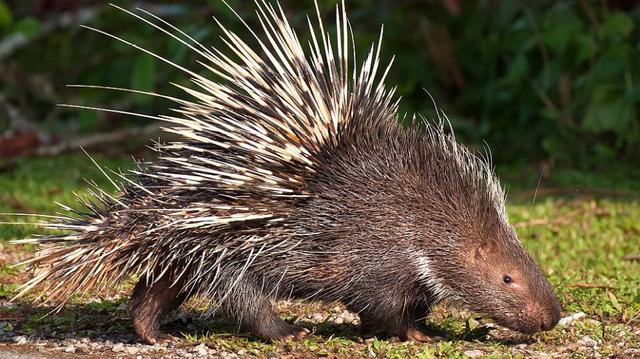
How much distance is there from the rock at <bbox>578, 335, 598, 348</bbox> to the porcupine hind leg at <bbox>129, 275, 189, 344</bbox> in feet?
6.22

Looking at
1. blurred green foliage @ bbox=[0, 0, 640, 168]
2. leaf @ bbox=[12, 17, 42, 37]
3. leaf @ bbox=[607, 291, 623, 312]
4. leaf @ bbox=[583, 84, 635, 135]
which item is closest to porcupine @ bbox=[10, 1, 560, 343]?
leaf @ bbox=[607, 291, 623, 312]

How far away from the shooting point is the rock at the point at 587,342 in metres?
5.13

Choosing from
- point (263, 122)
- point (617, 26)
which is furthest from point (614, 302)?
point (617, 26)

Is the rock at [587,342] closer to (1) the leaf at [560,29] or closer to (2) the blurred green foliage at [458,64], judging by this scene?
(2) the blurred green foliage at [458,64]

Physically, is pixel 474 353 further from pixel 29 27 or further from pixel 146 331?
pixel 29 27

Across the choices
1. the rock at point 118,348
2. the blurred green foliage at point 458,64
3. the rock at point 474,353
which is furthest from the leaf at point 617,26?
the rock at point 118,348

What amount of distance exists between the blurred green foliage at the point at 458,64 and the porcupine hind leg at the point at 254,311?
15.9ft

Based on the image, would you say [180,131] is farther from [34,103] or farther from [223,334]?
[34,103]

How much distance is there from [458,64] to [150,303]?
20.6 feet

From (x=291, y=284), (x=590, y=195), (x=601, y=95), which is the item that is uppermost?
(x=601, y=95)

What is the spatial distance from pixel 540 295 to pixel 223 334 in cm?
152

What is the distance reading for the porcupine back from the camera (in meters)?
4.77

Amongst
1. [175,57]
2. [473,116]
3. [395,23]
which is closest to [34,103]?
[175,57]

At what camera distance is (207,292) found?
4980 millimetres
